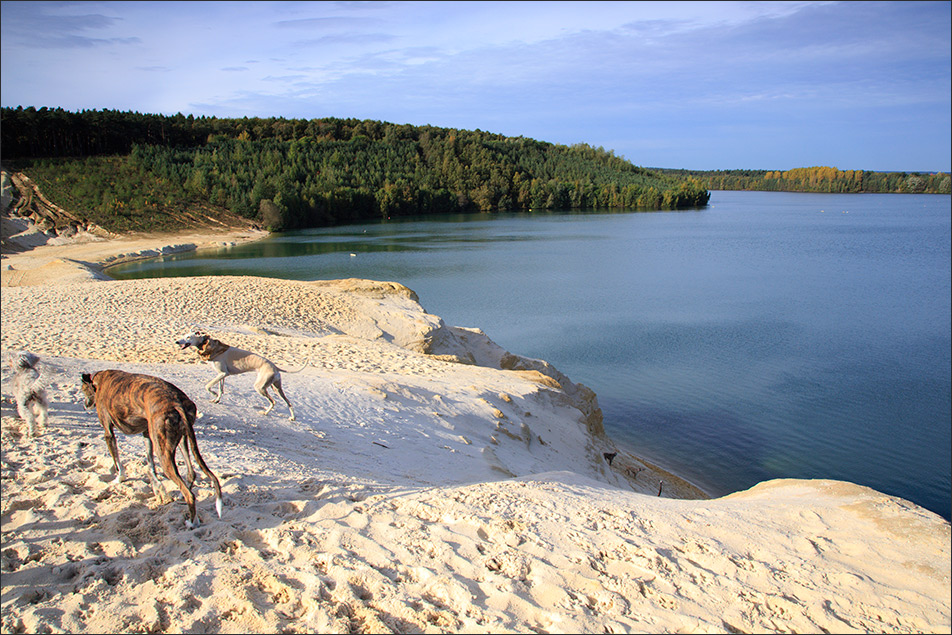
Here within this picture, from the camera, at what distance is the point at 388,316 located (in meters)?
15.6

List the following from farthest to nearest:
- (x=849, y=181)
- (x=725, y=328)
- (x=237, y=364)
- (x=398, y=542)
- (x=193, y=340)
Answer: (x=849, y=181) → (x=725, y=328) → (x=237, y=364) → (x=193, y=340) → (x=398, y=542)

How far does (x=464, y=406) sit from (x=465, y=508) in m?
4.21

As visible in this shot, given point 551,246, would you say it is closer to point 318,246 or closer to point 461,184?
point 318,246

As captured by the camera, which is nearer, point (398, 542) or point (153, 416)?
point (153, 416)

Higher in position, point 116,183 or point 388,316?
point 116,183

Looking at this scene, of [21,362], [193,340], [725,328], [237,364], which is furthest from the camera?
[725,328]

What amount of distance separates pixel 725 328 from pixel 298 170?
58.1 metres

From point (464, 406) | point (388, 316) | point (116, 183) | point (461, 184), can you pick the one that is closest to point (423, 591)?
point (464, 406)

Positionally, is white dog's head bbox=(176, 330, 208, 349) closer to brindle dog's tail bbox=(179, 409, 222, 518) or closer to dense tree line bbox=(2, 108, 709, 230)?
brindle dog's tail bbox=(179, 409, 222, 518)

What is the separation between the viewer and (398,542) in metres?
4.09

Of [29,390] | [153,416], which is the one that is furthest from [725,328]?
[29,390]

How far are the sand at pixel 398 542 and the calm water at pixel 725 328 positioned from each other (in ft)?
21.5

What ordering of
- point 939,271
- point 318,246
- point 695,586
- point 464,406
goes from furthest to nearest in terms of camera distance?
point 318,246, point 939,271, point 464,406, point 695,586

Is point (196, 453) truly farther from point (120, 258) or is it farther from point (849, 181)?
point (849, 181)
